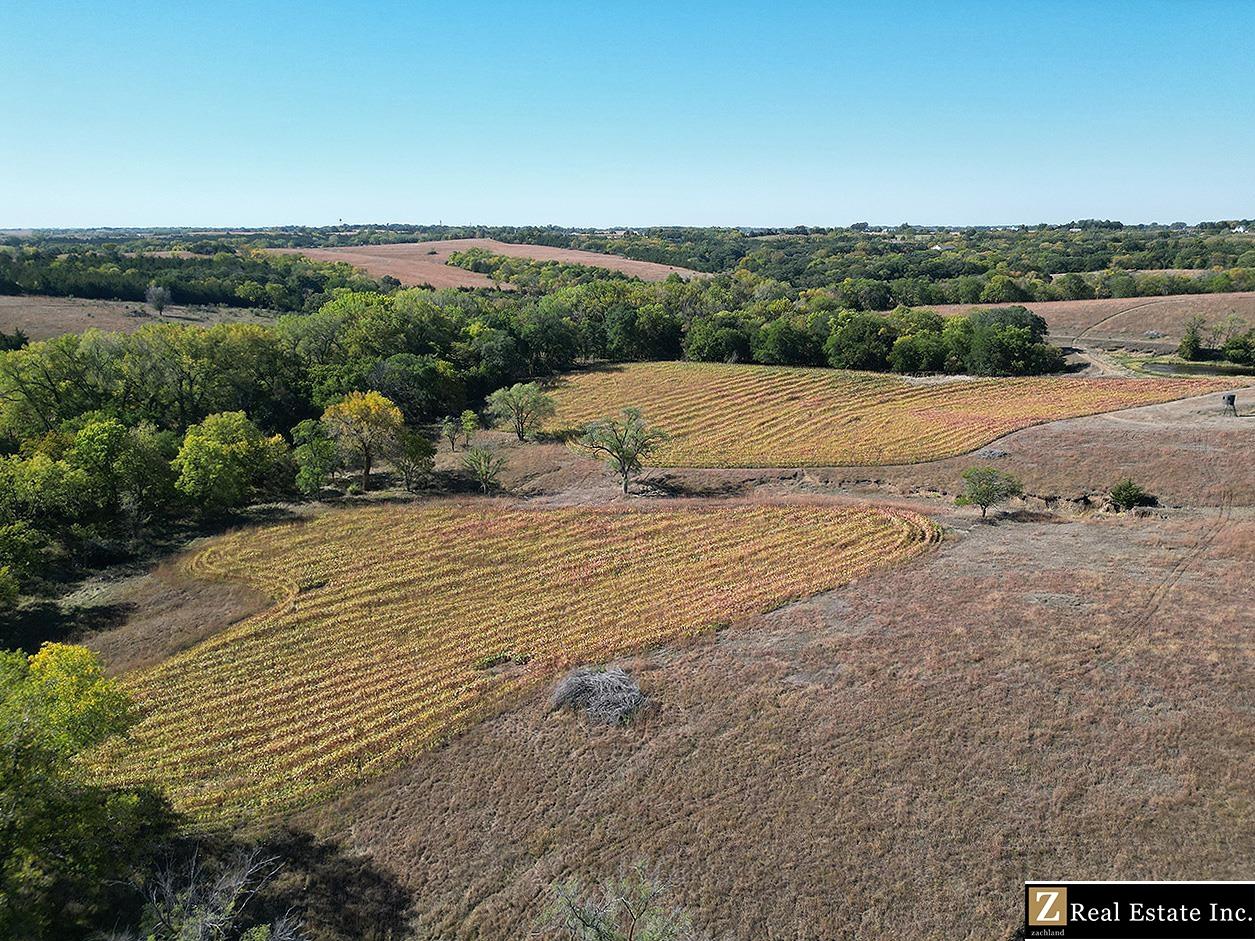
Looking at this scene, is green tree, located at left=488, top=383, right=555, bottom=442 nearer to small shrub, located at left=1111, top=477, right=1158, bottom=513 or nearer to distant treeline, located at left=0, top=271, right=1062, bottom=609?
distant treeline, located at left=0, top=271, right=1062, bottom=609

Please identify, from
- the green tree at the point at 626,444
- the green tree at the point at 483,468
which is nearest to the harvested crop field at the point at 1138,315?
the green tree at the point at 626,444

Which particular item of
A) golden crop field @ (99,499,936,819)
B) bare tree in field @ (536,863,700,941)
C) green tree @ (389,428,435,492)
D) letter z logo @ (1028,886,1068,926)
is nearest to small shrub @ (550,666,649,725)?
golden crop field @ (99,499,936,819)

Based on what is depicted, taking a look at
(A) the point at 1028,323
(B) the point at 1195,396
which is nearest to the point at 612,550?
(B) the point at 1195,396

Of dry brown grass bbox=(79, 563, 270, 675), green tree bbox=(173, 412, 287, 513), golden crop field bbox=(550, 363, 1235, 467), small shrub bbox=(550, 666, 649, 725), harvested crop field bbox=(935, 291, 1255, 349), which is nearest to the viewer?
small shrub bbox=(550, 666, 649, 725)

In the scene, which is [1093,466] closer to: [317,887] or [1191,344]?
[1191,344]

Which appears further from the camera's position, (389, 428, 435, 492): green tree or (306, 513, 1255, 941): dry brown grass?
(389, 428, 435, 492): green tree

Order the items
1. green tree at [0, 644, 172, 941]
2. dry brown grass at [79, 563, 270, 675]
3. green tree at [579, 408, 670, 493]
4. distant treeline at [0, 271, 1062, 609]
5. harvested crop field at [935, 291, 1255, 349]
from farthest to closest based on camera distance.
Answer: harvested crop field at [935, 291, 1255, 349], green tree at [579, 408, 670, 493], distant treeline at [0, 271, 1062, 609], dry brown grass at [79, 563, 270, 675], green tree at [0, 644, 172, 941]
